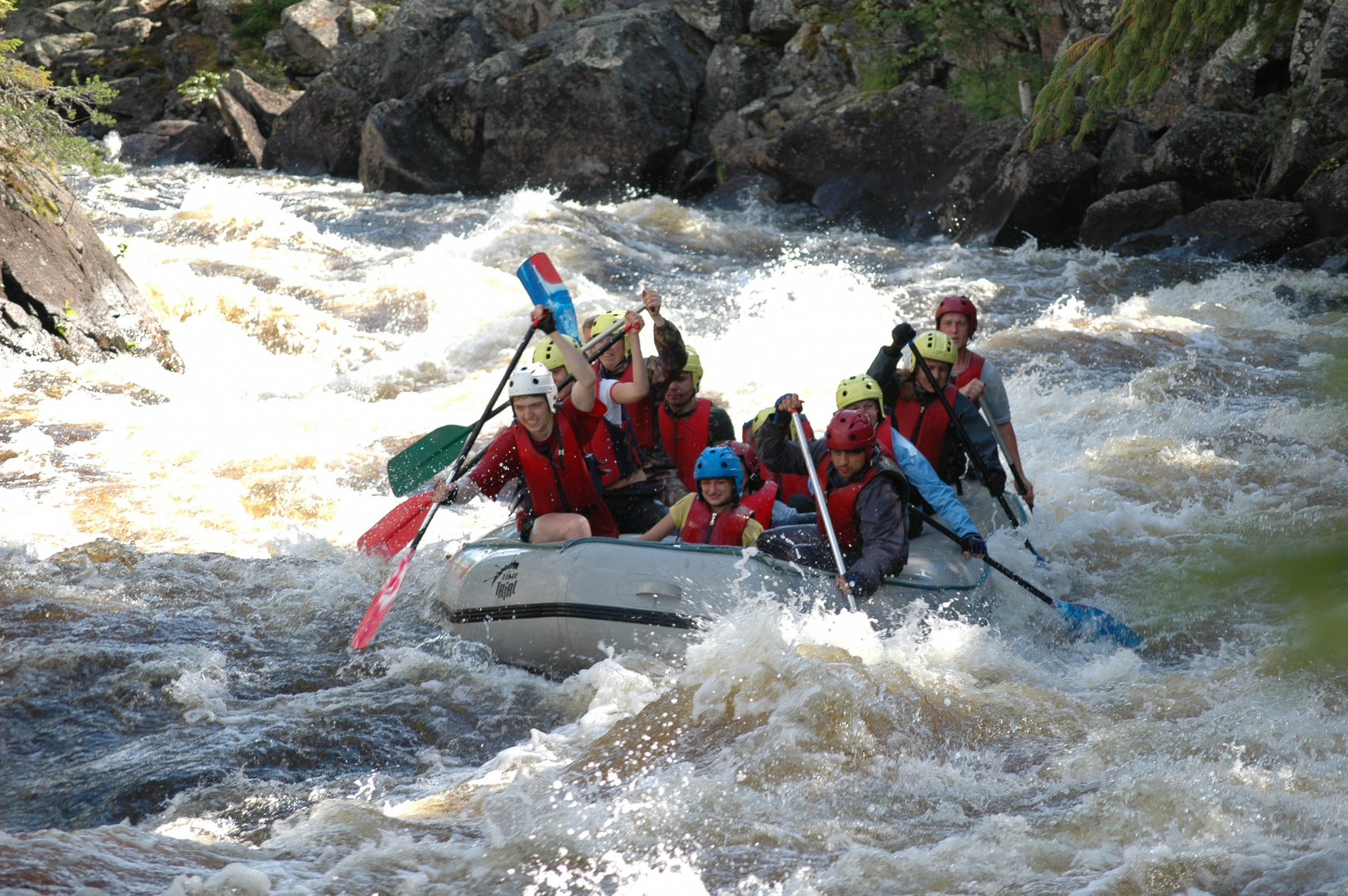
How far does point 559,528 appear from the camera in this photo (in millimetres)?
5180

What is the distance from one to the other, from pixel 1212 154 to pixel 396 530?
438 inches

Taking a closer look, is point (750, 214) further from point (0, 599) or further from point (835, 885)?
point (835, 885)

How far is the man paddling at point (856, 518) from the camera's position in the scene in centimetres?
454

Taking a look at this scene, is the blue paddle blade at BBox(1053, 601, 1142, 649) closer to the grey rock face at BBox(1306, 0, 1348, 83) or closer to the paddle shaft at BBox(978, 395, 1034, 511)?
the paddle shaft at BBox(978, 395, 1034, 511)

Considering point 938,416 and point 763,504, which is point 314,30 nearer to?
point 938,416

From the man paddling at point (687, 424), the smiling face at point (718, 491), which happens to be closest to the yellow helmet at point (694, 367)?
the man paddling at point (687, 424)

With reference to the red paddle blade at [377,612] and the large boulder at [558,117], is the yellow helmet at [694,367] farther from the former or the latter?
the large boulder at [558,117]

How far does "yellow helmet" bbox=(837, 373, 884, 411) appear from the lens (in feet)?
16.7

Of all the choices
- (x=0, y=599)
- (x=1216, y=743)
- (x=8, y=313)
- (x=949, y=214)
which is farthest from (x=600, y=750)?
(x=949, y=214)

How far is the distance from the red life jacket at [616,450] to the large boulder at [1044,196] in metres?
9.69

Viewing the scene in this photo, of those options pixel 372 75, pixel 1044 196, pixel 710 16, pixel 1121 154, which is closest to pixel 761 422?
pixel 1044 196

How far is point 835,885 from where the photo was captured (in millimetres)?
3158

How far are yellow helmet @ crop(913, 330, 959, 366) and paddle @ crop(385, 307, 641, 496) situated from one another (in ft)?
5.03

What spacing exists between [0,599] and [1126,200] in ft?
40.1
